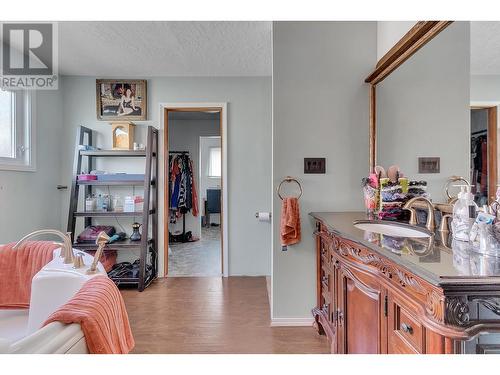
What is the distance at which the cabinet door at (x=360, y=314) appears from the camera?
3.51 ft

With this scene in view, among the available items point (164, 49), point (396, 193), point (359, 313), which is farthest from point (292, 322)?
point (164, 49)

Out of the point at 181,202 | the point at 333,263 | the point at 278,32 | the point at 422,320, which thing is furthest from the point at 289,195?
the point at 181,202

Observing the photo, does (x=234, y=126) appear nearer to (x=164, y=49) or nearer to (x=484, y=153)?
(x=164, y=49)

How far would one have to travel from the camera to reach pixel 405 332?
2.96ft

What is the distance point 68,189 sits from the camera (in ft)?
10.9

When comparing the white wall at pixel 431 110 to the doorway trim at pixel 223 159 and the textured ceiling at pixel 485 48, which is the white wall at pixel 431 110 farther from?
the doorway trim at pixel 223 159

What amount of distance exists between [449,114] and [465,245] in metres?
0.80

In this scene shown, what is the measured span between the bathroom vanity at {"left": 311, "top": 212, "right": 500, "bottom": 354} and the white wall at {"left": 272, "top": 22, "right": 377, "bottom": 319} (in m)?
0.59

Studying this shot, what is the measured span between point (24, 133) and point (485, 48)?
3.59 metres

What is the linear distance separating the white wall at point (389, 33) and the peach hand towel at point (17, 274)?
8.42 ft

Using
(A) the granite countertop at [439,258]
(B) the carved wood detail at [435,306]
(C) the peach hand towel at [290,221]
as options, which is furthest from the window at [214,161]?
(B) the carved wood detail at [435,306]

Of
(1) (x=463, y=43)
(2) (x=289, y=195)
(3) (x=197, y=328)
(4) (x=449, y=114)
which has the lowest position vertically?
(3) (x=197, y=328)

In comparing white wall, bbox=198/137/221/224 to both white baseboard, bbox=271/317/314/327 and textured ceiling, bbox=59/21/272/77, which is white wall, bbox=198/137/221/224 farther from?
white baseboard, bbox=271/317/314/327
